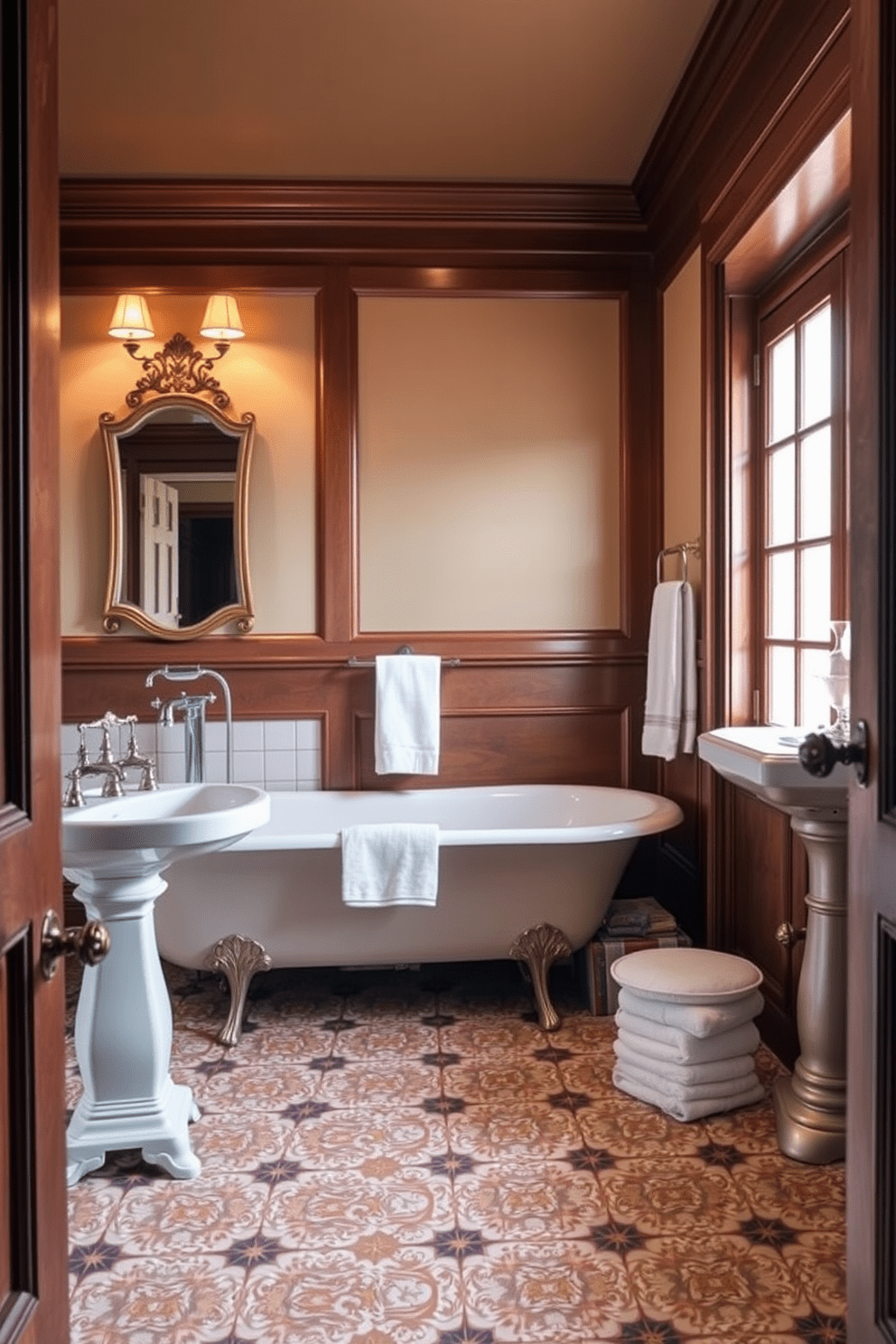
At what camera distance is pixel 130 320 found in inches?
141

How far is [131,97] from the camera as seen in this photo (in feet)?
9.95

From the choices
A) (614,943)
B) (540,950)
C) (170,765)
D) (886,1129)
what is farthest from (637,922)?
(886,1129)

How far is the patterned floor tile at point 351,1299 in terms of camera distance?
1679 millimetres

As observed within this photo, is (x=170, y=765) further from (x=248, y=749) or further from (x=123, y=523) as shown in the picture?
(x=123, y=523)

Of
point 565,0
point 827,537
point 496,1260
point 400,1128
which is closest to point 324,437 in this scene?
point 565,0

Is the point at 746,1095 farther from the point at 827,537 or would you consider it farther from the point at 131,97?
the point at 131,97

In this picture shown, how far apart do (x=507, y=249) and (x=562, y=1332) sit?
3283mm

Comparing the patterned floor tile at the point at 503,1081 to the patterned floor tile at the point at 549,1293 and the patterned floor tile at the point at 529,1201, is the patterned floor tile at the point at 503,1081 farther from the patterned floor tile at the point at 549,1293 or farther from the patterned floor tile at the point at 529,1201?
the patterned floor tile at the point at 549,1293

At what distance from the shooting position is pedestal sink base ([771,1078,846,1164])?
220cm

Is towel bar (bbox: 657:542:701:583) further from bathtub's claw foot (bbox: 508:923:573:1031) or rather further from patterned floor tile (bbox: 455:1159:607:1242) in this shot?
patterned floor tile (bbox: 455:1159:607:1242)

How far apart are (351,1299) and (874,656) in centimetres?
137

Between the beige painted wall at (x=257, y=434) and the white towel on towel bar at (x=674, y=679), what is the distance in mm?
1234

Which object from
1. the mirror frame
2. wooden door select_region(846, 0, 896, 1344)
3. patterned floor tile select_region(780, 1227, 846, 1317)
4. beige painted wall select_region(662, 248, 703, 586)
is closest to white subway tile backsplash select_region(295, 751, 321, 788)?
the mirror frame

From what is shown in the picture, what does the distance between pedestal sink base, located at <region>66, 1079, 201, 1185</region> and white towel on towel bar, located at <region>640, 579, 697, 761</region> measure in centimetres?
180
